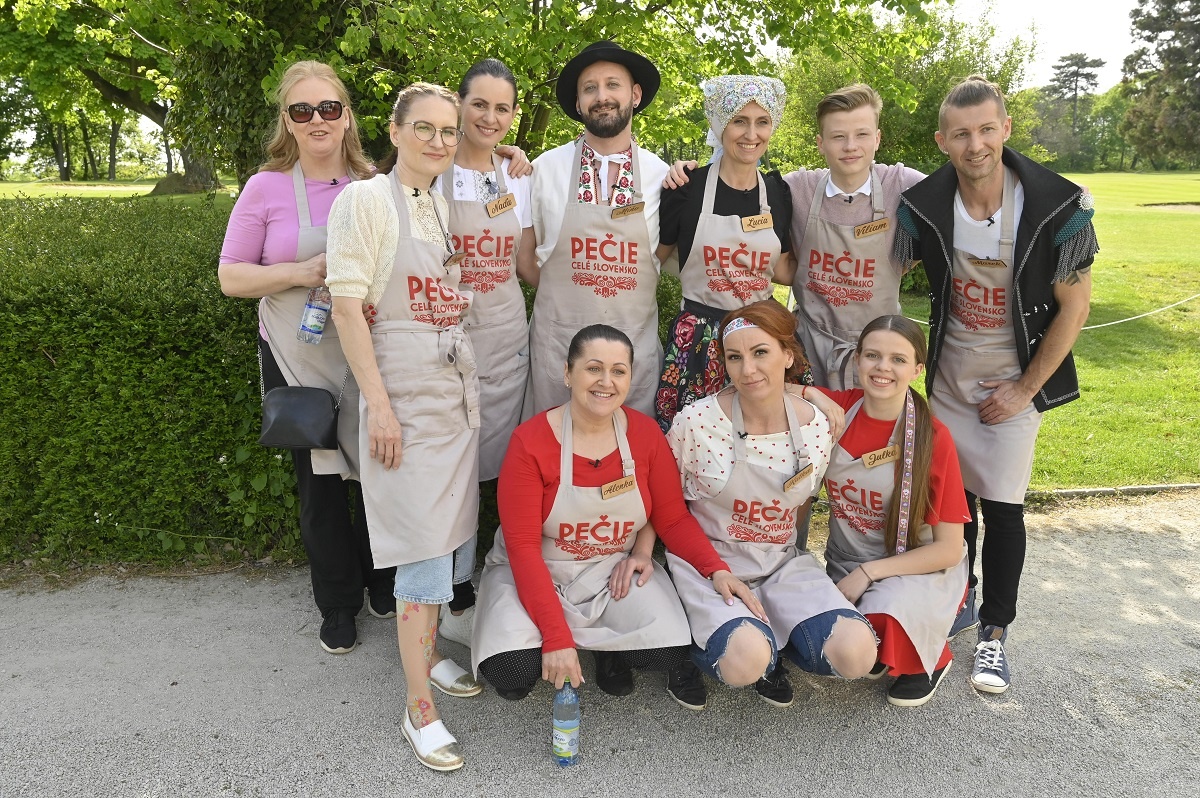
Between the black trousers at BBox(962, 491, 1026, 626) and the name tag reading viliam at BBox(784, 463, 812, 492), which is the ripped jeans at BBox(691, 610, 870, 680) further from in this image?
the black trousers at BBox(962, 491, 1026, 626)

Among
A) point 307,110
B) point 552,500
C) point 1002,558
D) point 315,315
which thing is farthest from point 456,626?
point 1002,558

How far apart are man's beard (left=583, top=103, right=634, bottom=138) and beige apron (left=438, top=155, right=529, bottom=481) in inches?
15.8

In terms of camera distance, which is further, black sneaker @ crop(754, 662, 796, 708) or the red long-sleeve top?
black sneaker @ crop(754, 662, 796, 708)

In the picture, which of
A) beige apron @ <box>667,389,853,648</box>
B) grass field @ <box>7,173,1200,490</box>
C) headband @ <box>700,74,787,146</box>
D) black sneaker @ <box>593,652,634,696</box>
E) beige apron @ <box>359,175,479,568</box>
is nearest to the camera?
beige apron @ <box>359,175,479,568</box>

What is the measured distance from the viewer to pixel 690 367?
132 inches

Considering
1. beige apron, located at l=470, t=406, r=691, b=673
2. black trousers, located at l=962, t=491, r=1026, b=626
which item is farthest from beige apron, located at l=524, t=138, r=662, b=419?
black trousers, located at l=962, t=491, r=1026, b=626

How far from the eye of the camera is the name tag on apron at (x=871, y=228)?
3311 mm

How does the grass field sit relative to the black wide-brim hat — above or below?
below

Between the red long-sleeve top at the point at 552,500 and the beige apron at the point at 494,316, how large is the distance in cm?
42

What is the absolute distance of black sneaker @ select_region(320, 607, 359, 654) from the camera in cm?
334

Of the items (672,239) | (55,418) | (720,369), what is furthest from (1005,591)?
(55,418)

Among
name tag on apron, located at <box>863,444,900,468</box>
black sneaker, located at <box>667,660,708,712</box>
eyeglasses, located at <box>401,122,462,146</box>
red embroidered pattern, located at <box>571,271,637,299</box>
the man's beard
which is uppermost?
the man's beard

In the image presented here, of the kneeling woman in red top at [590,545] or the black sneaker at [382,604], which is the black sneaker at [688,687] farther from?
the black sneaker at [382,604]

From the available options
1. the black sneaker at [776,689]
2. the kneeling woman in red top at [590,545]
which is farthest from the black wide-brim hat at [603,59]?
the black sneaker at [776,689]
